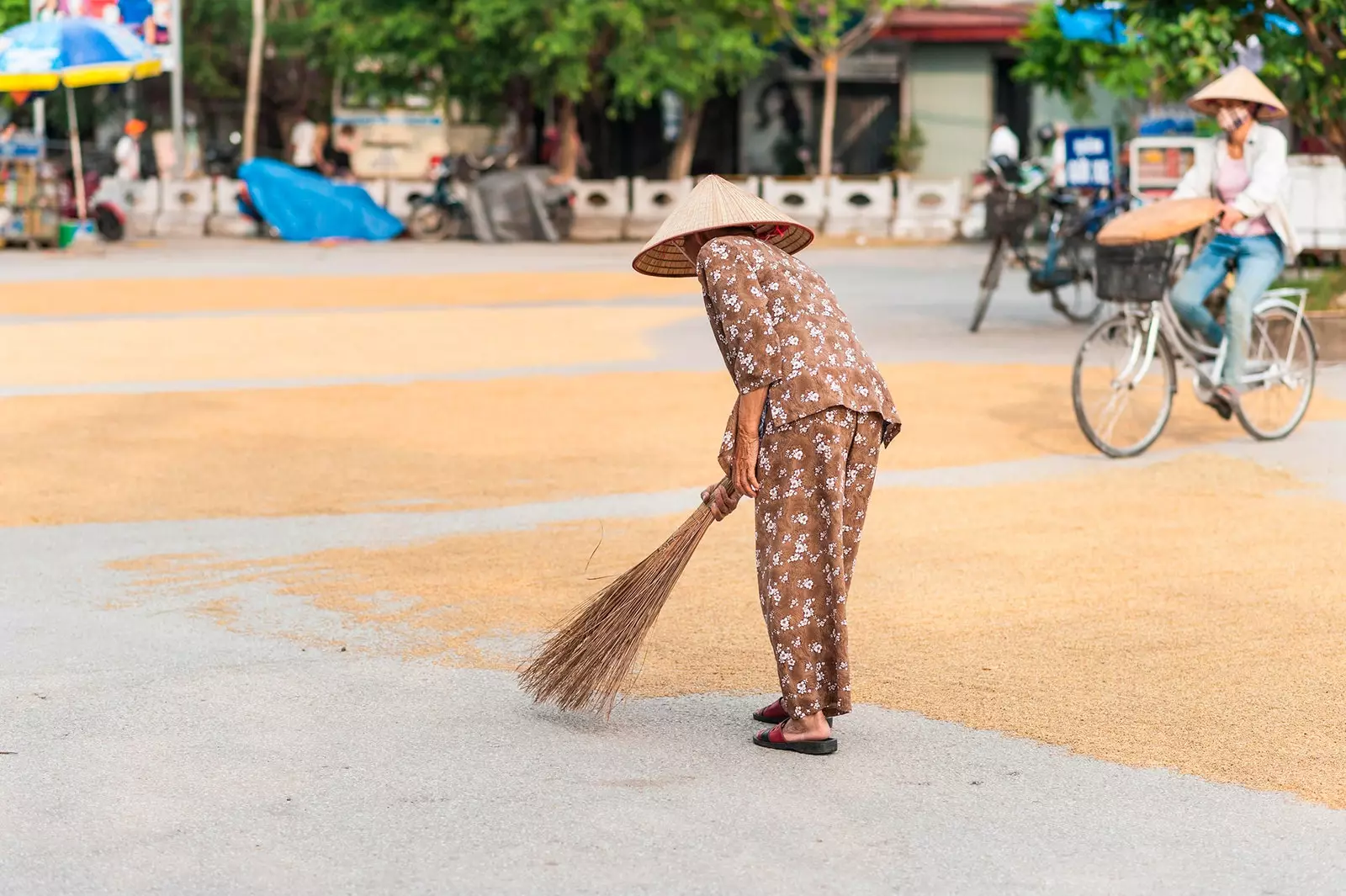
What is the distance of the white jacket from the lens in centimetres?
1005

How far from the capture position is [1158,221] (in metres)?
9.69

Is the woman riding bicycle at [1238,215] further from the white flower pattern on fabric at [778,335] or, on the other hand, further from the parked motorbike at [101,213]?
the parked motorbike at [101,213]

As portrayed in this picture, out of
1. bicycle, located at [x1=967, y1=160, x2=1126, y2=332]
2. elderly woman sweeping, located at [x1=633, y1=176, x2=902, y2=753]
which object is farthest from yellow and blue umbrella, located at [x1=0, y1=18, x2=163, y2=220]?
elderly woman sweeping, located at [x1=633, y1=176, x2=902, y2=753]

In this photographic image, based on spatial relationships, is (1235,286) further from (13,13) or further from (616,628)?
(13,13)

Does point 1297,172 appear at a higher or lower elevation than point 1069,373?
higher

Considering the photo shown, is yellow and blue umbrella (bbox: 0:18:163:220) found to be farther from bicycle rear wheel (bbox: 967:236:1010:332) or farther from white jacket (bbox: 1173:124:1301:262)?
white jacket (bbox: 1173:124:1301:262)

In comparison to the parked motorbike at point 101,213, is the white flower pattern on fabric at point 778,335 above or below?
above

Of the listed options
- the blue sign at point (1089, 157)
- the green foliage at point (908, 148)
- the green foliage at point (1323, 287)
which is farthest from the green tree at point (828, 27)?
the green foliage at point (1323, 287)

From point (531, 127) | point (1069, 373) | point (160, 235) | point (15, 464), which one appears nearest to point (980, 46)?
point (531, 127)

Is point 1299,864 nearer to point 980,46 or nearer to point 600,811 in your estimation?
point 600,811

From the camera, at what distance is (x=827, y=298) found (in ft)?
17.8

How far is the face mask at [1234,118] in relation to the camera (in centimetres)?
1020

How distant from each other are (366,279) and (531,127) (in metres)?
16.9

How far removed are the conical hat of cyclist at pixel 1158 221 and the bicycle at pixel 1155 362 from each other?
0.46 feet
